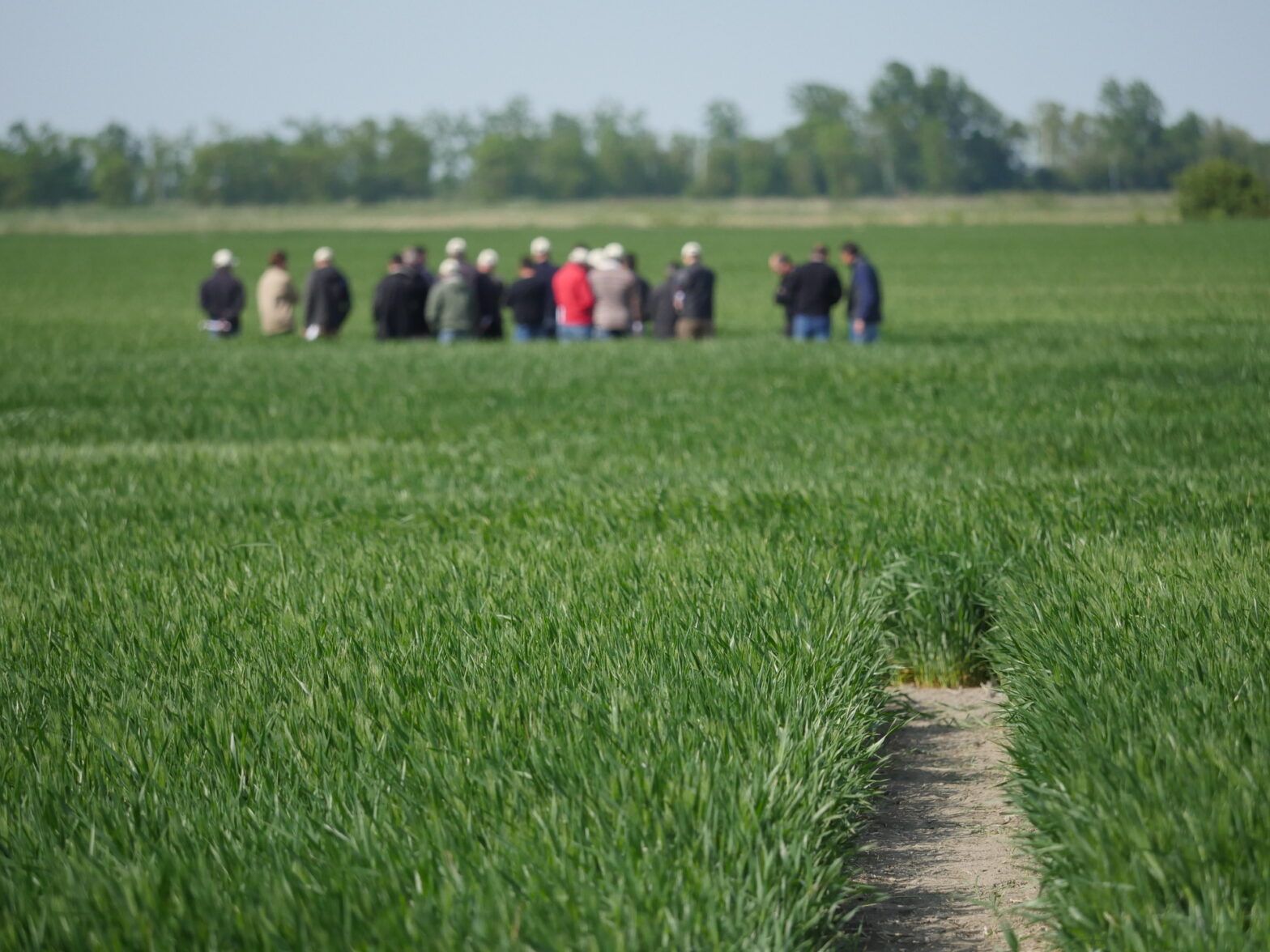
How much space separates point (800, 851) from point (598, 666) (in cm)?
141

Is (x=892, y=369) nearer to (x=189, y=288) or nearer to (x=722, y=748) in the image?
(x=722, y=748)

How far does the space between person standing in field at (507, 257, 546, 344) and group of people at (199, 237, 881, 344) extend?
2 centimetres

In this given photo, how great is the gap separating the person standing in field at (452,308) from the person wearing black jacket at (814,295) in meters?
5.03

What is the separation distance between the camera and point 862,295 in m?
19.7

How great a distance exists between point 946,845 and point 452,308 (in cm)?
1763

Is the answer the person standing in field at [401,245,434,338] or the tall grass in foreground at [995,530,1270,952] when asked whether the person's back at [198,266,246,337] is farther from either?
the tall grass in foreground at [995,530,1270,952]

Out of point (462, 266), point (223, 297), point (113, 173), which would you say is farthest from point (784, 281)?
point (113, 173)

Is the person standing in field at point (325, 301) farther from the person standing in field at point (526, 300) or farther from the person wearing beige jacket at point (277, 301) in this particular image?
the person standing in field at point (526, 300)

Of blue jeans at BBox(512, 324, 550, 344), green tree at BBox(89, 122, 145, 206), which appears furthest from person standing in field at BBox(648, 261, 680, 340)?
green tree at BBox(89, 122, 145, 206)

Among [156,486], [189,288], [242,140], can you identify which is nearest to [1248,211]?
[189,288]

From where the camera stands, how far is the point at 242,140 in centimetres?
17562

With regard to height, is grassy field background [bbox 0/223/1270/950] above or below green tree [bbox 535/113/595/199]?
below

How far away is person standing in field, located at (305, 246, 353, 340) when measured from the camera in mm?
21016

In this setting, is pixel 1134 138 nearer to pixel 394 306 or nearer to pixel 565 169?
pixel 565 169
